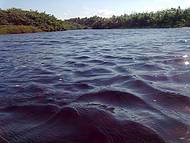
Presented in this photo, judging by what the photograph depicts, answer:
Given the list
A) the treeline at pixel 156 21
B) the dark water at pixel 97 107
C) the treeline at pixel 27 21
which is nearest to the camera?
the dark water at pixel 97 107

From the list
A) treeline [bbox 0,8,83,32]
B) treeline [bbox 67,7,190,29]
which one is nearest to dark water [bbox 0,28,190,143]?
treeline [bbox 0,8,83,32]

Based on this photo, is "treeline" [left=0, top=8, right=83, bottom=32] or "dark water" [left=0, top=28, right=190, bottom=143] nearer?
"dark water" [left=0, top=28, right=190, bottom=143]

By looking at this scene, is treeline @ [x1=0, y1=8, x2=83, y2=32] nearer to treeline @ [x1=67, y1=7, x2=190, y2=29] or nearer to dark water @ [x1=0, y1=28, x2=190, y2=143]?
treeline @ [x1=67, y1=7, x2=190, y2=29]

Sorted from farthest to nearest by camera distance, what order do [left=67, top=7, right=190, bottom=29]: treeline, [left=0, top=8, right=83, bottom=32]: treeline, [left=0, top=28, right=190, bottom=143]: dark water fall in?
[left=67, top=7, right=190, bottom=29]: treeline, [left=0, top=8, right=83, bottom=32]: treeline, [left=0, top=28, right=190, bottom=143]: dark water

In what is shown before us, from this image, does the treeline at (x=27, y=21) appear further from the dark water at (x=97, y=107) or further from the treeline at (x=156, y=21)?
the dark water at (x=97, y=107)

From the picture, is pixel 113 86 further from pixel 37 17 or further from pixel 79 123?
pixel 37 17

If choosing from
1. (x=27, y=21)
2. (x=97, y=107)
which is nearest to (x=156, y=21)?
(x=27, y=21)

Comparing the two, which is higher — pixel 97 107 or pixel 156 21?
pixel 97 107

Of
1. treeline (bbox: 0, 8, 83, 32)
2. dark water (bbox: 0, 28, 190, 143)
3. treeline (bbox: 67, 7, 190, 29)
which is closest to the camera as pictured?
dark water (bbox: 0, 28, 190, 143)

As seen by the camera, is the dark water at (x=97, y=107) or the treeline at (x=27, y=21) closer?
the dark water at (x=97, y=107)

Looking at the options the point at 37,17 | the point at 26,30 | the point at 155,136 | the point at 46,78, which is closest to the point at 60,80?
the point at 46,78

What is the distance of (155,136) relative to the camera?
4.10 m

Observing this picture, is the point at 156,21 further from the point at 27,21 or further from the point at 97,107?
the point at 97,107

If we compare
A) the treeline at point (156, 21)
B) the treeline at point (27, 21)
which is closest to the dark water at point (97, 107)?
the treeline at point (27, 21)
